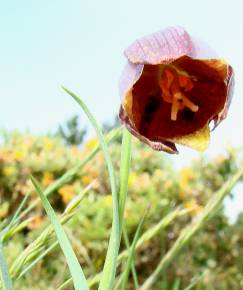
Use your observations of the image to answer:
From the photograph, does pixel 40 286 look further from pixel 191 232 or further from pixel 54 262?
pixel 191 232

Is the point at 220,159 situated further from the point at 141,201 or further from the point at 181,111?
the point at 181,111

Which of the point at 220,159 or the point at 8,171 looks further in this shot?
the point at 220,159

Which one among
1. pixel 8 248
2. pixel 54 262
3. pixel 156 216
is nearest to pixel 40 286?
pixel 8 248

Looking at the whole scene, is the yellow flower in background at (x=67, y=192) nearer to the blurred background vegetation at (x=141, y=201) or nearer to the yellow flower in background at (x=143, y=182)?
the blurred background vegetation at (x=141, y=201)

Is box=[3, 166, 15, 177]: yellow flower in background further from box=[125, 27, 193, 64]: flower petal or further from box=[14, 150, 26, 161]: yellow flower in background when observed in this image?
box=[125, 27, 193, 64]: flower petal

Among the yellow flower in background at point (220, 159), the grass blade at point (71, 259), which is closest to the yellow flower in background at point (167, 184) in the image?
the yellow flower in background at point (220, 159)

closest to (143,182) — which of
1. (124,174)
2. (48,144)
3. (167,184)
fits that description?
(167,184)
